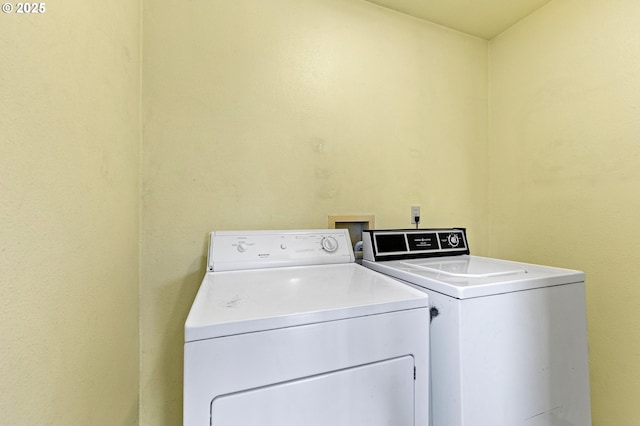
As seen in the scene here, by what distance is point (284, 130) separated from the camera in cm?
139

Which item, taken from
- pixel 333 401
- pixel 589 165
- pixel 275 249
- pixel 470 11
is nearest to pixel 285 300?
pixel 333 401

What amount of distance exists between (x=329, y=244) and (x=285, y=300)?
0.60 meters

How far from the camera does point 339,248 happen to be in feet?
4.27

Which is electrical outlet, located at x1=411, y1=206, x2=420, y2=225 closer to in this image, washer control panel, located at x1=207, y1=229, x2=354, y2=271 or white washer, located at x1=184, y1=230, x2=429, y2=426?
washer control panel, located at x1=207, y1=229, x2=354, y2=271

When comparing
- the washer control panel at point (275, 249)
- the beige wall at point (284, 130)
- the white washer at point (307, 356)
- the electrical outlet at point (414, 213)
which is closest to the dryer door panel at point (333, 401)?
the white washer at point (307, 356)

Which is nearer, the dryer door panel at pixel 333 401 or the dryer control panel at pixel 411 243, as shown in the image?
the dryer door panel at pixel 333 401

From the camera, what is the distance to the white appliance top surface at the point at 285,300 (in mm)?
581

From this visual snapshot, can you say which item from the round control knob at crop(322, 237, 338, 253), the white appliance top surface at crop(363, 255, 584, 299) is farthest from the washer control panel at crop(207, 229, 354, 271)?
the white appliance top surface at crop(363, 255, 584, 299)

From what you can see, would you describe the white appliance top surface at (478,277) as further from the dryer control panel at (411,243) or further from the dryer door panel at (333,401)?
the dryer door panel at (333,401)

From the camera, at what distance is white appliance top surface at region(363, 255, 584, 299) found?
0.79 metres

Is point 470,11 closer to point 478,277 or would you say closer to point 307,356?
point 478,277

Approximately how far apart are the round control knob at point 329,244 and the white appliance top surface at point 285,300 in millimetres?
225

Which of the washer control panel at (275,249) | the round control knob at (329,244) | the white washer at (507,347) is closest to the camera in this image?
the white washer at (507,347)

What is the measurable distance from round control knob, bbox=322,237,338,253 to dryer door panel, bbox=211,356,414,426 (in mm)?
643
